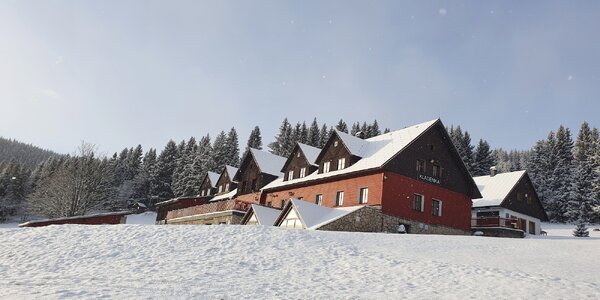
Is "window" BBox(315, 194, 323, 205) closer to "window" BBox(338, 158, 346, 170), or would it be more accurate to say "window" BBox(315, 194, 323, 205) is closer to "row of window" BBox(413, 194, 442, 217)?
"window" BBox(338, 158, 346, 170)

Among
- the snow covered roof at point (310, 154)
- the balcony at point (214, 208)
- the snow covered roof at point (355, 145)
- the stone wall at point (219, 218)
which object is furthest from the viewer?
the snow covered roof at point (310, 154)

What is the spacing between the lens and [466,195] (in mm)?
35219

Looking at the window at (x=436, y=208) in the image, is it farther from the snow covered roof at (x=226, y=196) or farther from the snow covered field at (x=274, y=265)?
the snow covered roof at (x=226, y=196)

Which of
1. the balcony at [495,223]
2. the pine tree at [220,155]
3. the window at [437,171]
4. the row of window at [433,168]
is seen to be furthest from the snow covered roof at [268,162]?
the pine tree at [220,155]

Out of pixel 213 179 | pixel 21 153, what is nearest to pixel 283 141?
pixel 213 179

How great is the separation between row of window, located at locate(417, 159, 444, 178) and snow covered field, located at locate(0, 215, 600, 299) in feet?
38.4

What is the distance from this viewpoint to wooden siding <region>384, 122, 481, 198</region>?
102ft

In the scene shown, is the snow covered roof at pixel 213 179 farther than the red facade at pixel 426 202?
Yes

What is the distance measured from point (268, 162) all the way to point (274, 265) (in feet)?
103

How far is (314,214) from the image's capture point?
1032 inches

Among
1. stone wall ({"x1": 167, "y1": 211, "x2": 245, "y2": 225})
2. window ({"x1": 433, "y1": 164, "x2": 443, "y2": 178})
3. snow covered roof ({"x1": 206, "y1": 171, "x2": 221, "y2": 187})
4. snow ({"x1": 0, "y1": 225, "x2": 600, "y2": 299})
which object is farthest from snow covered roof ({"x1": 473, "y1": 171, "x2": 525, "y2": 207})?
snow covered roof ({"x1": 206, "y1": 171, "x2": 221, "y2": 187})

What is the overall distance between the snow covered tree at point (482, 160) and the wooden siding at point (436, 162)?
4001 cm

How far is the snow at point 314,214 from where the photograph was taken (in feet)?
81.7

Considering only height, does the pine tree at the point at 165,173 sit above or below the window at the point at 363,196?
above
